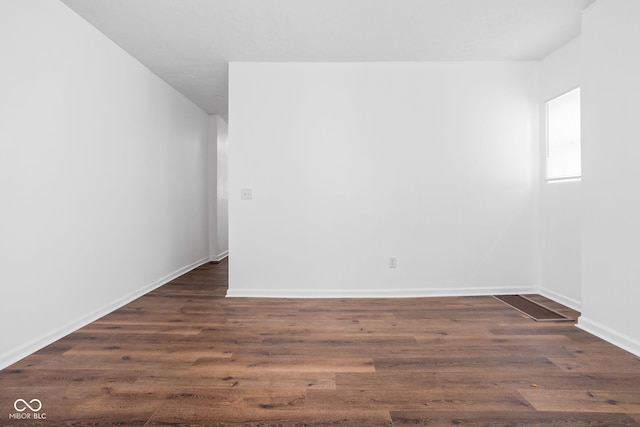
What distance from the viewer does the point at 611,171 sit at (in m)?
2.43

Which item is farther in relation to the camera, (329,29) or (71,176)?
(329,29)

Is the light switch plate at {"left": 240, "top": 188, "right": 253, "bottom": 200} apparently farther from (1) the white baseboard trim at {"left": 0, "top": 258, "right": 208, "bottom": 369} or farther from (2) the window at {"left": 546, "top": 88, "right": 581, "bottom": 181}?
(2) the window at {"left": 546, "top": 88, "right": 581, "bottom": 181}

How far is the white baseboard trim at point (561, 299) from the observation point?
3.12 m

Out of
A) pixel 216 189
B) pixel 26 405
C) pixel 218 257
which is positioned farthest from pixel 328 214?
pixel 218 257

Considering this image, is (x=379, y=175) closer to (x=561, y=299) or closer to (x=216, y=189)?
(x=561, y=299)

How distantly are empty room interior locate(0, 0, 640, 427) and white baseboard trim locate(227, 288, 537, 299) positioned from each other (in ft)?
0.08

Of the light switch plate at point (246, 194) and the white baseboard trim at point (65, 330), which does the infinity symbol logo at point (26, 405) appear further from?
the light switch plate at point (246, 194)

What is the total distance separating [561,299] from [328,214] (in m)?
2.58

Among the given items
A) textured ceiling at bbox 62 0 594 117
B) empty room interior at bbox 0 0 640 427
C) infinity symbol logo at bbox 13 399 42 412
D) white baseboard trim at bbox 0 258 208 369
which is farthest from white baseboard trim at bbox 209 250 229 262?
infinity symbol logo at bbox 13 399 42 412

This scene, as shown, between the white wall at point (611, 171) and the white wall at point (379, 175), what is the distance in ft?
3.28

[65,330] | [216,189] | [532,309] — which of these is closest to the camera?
[65,330]

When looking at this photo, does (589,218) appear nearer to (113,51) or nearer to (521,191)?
(521,191)

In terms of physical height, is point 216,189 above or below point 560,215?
above

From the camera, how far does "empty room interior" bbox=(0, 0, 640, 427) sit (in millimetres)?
1838
